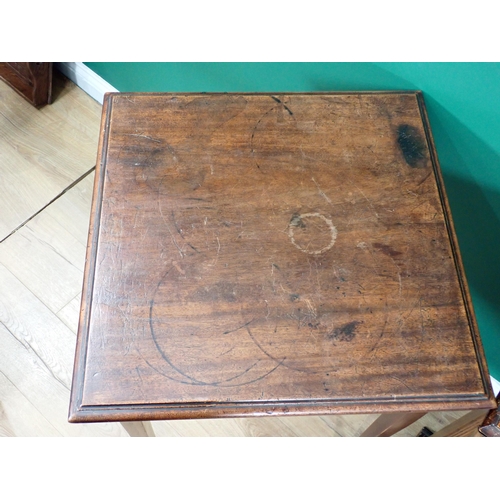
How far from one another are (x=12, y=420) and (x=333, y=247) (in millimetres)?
899

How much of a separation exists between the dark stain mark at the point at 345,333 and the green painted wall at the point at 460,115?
39 cm

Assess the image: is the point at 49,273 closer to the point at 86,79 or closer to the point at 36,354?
the point at 36,354

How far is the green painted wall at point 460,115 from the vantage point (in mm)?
794

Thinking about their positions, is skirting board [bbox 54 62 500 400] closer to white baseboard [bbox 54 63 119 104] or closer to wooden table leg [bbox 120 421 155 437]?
white baseboard [bbox 54 63 119 104]

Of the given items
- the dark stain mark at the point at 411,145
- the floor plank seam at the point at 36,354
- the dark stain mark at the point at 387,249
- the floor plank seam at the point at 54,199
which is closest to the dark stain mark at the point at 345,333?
the dark stain mark at the point at 387,249

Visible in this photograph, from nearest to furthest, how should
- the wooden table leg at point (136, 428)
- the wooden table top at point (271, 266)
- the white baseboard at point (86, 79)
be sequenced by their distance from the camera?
the wooden table top at point (271, 266), the wooden table leg at point (136, 428), the white baseboard at point (86, 79)

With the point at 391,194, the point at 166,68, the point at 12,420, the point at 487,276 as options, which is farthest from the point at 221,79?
the point at 12,420

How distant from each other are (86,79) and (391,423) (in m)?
1.32

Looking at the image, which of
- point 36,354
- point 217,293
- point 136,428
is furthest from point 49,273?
point 217,293

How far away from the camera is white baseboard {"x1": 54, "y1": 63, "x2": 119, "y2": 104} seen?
1532mm

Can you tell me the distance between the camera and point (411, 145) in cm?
81

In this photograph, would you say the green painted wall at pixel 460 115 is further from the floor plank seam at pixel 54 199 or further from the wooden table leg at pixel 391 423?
the floor plank seam at pixel 54 199

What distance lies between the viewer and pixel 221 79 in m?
1.15

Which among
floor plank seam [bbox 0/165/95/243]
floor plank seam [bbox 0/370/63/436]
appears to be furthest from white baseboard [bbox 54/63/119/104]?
floor plank seam [bbox 0/370/63/436]
